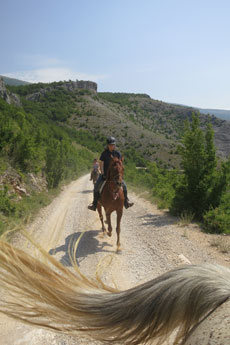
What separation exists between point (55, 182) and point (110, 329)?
17.6 metres

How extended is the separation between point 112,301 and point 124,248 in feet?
16.9

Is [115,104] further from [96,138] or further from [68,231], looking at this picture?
[68,231]

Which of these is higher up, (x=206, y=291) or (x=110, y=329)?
(x=206, y=291)

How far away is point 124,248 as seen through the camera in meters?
6.56

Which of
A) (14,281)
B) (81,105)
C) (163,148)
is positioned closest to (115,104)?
(81,105)

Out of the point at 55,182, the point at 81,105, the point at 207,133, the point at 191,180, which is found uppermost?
the point at 81,105

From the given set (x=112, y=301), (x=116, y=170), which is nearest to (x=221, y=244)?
(x=116, y=170)

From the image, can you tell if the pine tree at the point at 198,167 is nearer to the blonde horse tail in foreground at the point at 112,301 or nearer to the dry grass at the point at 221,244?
the dry grass at the point at 221,244

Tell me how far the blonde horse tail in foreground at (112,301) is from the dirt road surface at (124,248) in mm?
936

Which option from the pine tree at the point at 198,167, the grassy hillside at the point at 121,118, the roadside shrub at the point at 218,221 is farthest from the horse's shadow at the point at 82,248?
the grassy hillside at the point at 121,118

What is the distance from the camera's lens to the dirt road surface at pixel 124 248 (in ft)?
10.2

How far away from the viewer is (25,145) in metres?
14.1

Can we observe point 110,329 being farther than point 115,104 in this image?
No

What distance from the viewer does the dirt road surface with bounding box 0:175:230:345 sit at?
122 inches
